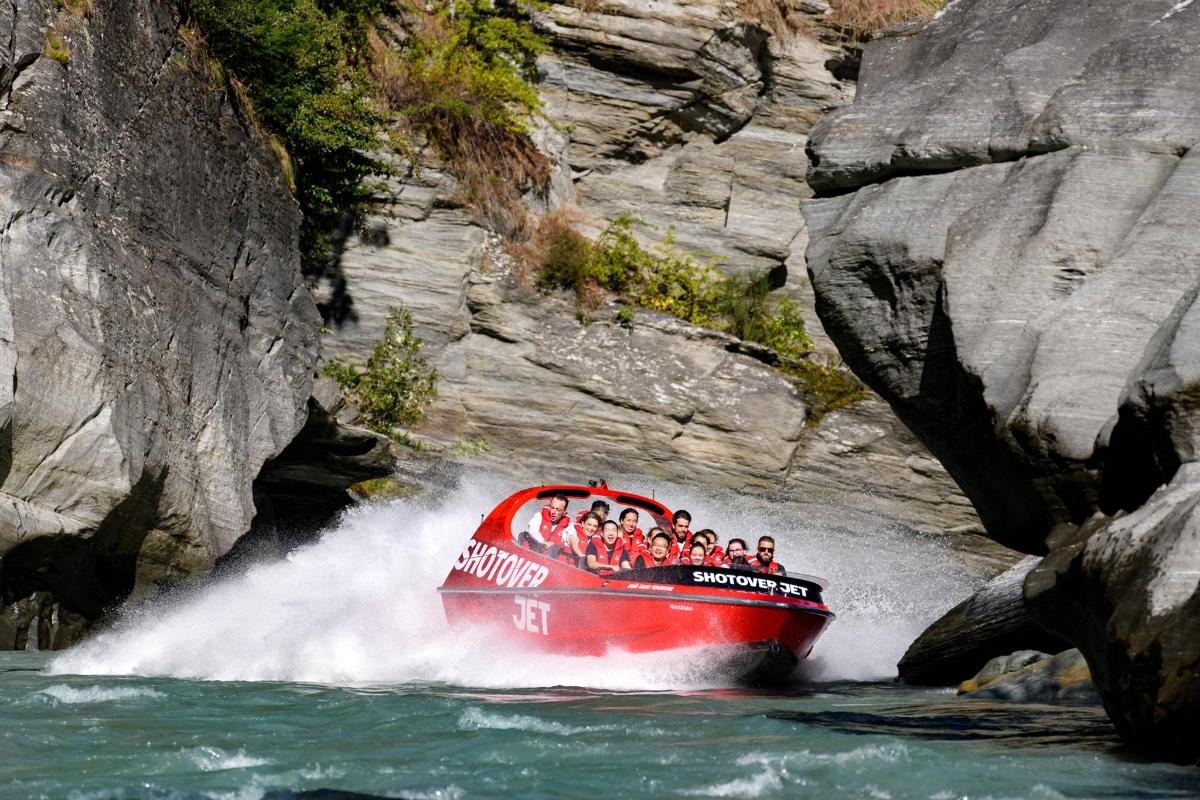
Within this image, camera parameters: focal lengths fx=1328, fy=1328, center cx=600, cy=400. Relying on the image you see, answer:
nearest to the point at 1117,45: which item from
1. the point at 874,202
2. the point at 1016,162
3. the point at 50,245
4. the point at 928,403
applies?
the point at 1016,162

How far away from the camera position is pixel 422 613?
546 inches

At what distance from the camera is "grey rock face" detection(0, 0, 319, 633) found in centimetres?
1223

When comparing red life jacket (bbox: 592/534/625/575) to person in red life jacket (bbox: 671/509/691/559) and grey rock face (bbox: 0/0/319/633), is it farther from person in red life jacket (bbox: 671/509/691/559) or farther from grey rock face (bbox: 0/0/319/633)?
grey rock face (bbox: 0/0/319/633)

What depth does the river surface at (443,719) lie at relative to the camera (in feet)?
20.3

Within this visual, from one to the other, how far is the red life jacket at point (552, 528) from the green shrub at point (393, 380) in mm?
7558

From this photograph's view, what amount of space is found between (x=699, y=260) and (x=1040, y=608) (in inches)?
639

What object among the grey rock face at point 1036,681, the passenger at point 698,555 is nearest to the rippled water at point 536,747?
the grey rock face at point 1036,681

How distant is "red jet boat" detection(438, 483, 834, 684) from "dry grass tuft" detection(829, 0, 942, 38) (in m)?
15.7

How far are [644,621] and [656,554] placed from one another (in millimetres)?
980

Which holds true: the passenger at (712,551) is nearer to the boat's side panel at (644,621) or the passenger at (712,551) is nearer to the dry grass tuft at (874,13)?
Answer: the boat's side panel at (644,621)

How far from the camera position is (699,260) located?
23.5 meters

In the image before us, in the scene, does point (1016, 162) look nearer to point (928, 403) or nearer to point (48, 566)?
point (928, 403)

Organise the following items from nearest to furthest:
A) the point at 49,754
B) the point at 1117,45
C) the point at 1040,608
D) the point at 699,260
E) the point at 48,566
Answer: the point at 49,754, the point at 1040,608, the point at 1117,45, the point at 48,566, the point at 699,260

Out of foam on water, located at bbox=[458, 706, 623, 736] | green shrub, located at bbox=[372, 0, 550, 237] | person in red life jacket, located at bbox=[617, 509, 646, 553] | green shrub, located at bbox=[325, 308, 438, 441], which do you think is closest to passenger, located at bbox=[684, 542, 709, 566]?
person in red life jacket, located at bbox=[617, 509, 646, 553]
